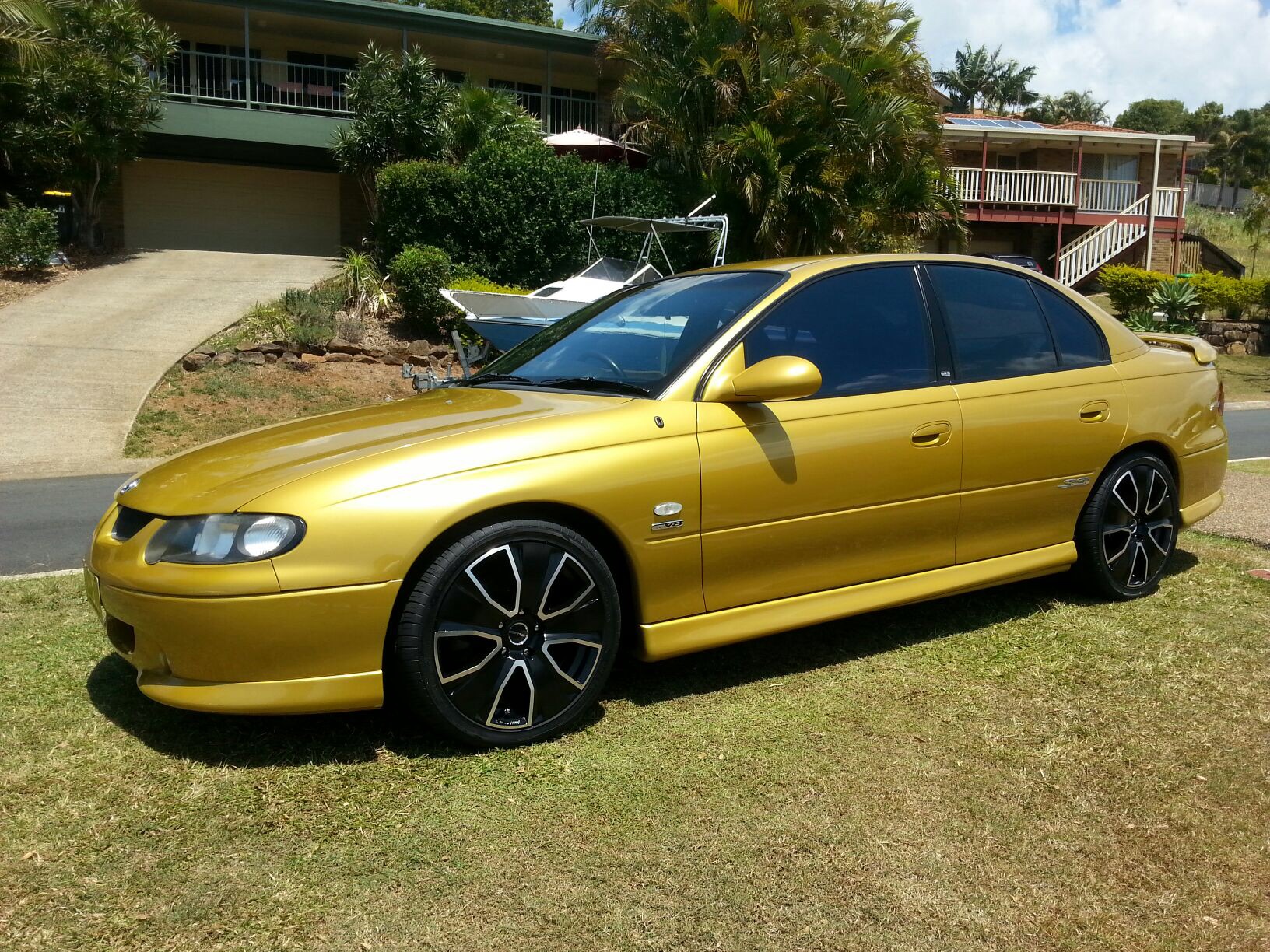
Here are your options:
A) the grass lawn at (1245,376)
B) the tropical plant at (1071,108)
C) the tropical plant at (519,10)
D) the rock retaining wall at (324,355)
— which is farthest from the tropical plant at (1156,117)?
the rock retaining wall at (324,355)

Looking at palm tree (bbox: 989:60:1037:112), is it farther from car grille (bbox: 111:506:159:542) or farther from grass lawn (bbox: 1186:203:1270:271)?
car grille (bbox: 111:506:159:542)

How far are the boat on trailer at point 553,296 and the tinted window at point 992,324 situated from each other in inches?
286

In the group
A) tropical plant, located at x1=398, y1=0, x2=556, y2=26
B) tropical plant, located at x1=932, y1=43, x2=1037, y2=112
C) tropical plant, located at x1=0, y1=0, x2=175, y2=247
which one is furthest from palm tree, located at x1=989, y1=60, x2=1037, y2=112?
tropical plant, located at x1=0, y1=0, x2=175, y2=247

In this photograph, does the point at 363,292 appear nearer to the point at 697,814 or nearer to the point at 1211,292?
the point at 697,814

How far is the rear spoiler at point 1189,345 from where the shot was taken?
5.46 m

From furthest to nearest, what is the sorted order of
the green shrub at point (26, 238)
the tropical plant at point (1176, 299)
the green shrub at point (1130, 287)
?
1. the green shrub at point (1130, 287)
2. the tropical plant at point (1176, 299)
3. the green shrub at point (26, 238)

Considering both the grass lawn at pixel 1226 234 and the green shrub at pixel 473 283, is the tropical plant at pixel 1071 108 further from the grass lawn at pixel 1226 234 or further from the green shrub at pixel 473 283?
the green shrub at pixel 473 283

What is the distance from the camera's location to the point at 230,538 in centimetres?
321

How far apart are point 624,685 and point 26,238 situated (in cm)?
1837

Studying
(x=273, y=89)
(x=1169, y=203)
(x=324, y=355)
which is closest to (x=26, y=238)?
(x=324, y=355)

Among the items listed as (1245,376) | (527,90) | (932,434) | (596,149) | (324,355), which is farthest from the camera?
(527,90)

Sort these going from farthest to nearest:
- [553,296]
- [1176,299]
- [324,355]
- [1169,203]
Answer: [1169,203] → [1176,299] → [324,355] → [553,296]

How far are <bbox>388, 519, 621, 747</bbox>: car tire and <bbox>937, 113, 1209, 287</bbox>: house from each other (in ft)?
101

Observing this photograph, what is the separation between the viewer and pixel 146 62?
69.8 feet
